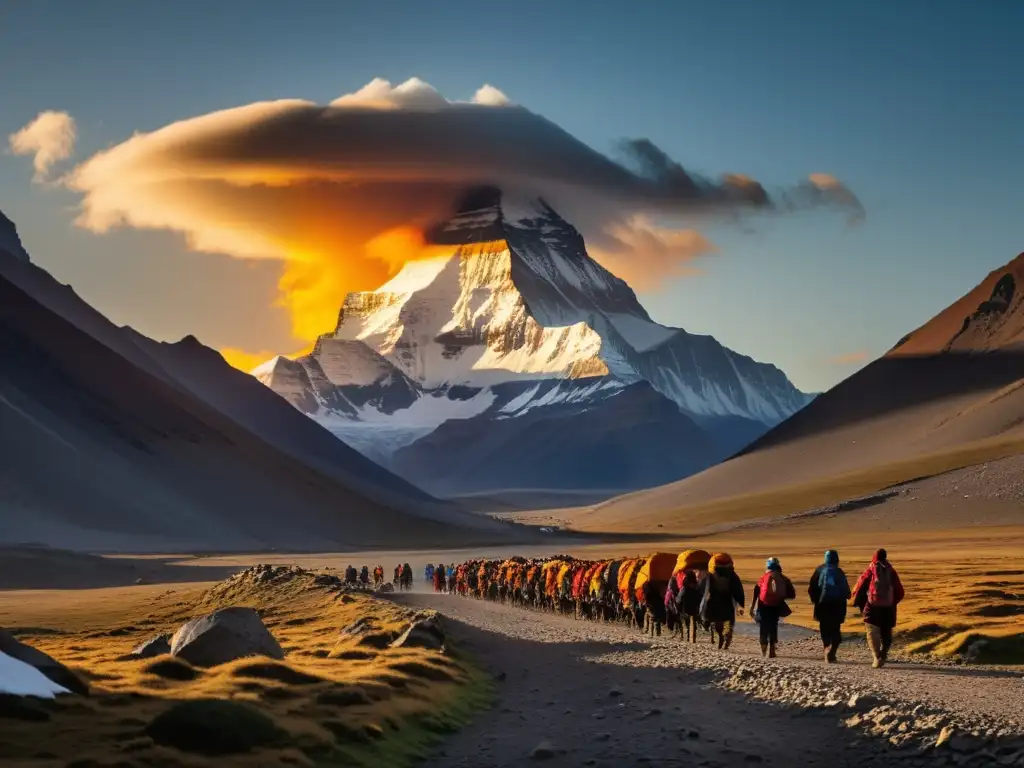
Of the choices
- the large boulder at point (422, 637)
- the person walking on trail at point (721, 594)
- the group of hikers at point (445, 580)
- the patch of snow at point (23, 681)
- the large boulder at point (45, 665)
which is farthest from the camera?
the group of hikers at point (445, 580)

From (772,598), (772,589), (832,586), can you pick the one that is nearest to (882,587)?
(832,586)

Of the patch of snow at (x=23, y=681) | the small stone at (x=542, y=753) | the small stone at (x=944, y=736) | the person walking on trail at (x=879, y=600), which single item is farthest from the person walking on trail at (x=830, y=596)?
the patch of snow at (x=23, y=681)

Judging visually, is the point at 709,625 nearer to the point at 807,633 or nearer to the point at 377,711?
the point at 807,633

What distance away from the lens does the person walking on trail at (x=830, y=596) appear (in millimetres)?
25234

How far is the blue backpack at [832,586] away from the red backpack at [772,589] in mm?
1080

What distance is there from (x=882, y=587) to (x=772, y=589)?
274 centimetres

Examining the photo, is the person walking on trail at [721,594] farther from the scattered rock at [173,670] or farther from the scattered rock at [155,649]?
the scattered rock at [155,649]

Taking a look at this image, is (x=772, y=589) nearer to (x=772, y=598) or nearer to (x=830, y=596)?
(x=772, y=598)

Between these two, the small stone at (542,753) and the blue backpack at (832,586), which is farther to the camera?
the blue backpack at (832,586)

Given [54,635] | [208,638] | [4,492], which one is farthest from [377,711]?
[4,492]

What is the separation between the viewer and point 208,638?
26.4 metres

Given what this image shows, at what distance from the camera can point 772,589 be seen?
26.4 metres

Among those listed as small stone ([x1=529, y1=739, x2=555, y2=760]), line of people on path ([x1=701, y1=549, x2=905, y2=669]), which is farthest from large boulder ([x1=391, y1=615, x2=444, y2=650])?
small stone ([x1=529, y1=739, x2=555, y2=760])

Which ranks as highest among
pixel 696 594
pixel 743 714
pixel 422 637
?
pixel 696 594
